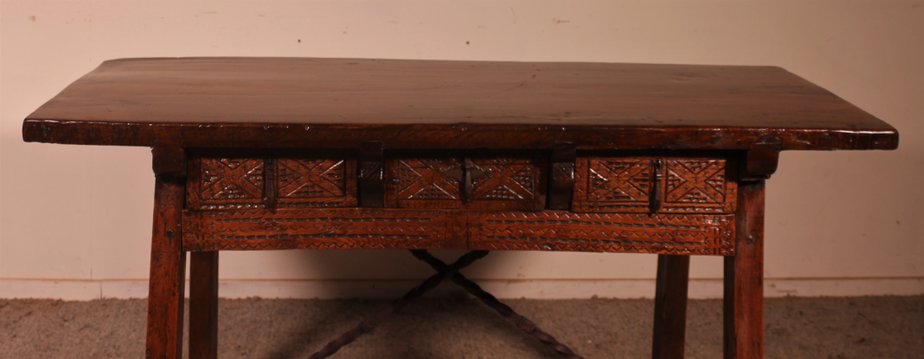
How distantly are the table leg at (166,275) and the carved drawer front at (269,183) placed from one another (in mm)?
35

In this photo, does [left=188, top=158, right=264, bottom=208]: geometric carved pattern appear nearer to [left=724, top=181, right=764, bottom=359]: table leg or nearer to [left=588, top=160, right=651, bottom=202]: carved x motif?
[left=588, top=160, right=651, bottom=202]: carved x motif

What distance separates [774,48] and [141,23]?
5.54ft

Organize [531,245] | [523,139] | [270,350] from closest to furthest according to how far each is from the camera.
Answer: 1. [523,139]
2. [531,245]
3. [270,350]

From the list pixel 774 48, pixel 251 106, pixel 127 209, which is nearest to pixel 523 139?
pixel 251 106

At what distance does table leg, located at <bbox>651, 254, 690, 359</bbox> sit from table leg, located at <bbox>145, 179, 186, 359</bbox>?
1.11 m

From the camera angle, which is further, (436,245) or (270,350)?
(270,350)

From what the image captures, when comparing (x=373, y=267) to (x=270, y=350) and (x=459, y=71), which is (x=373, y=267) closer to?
(x=270, y=350)

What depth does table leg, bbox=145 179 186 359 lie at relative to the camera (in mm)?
1834

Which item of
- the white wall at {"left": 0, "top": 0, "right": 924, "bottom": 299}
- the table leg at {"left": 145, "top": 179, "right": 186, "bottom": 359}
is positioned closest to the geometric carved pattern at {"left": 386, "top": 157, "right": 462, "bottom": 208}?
the table leg at {"left": 145, "top": 179, "right": 186, "bottom": 359}

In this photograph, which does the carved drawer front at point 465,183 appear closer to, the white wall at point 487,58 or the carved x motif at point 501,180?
the carved x motif at point 501,180

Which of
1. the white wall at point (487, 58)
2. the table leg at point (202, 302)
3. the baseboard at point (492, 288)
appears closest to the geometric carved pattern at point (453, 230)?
the table leg at point (202, 302)

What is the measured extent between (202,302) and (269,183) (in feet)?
2.16

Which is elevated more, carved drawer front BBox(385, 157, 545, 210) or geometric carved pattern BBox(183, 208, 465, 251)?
carved drawer front BBox(385, 157, 545, 210)

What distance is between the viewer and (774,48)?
3.03 metres
